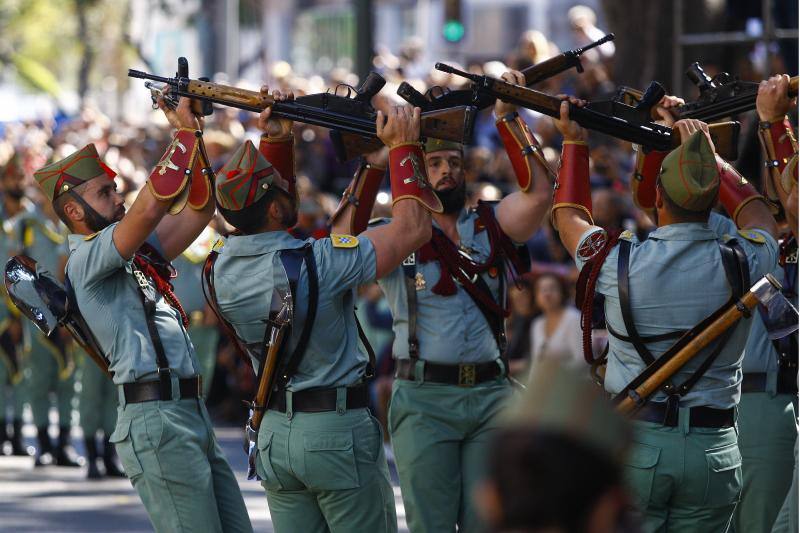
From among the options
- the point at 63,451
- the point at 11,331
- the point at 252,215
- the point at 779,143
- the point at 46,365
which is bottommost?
the point at 63,451

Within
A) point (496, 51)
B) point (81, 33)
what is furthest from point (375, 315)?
point (81, 33)

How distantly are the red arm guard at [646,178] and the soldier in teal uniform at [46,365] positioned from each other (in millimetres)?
6576

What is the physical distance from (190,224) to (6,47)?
152ft

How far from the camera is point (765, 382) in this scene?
256 inches

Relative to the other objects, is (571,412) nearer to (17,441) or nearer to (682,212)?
(682,212)

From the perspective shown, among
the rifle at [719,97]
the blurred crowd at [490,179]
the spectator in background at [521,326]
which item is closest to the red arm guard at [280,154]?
the blurred crowd at [490,179]

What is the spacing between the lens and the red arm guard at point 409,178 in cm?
569

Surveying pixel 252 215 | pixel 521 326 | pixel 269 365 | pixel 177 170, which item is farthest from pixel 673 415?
pixel 521 326

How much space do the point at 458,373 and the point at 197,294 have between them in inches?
197

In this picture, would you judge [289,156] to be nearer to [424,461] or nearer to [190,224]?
[190,224]

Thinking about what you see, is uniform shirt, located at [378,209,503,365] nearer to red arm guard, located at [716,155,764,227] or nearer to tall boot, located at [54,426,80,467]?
red arm guard, located at [716,155,764,227]

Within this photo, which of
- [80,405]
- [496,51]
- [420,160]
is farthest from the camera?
[496,51]

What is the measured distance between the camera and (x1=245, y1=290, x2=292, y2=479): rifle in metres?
5.62

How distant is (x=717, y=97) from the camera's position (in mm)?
6117
